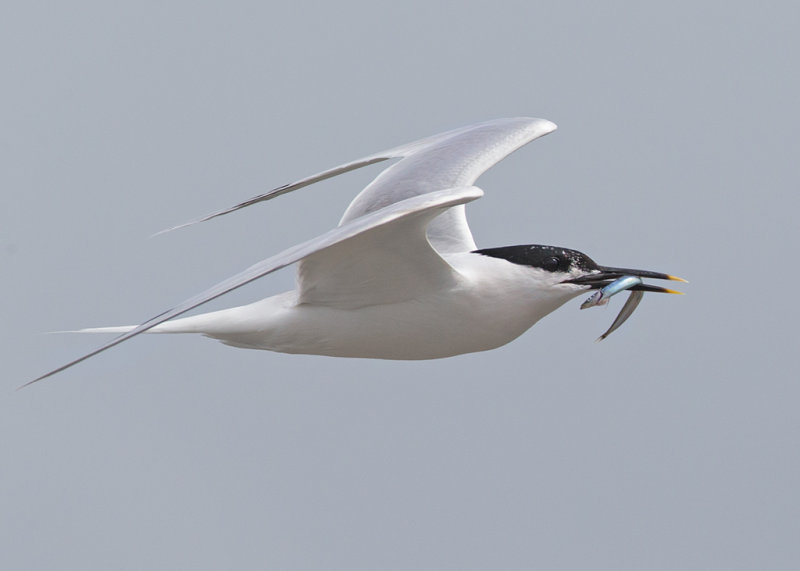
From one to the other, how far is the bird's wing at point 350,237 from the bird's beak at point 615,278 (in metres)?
0.96

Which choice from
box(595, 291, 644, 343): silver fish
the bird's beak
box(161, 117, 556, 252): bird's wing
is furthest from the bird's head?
box(161, 117, 556, 252): bird's wing

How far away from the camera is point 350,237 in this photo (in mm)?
6680

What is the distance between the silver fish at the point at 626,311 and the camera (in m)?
8.31

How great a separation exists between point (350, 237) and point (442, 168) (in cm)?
216

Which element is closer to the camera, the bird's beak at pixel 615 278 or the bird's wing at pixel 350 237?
the bird's wing at pixel 350 237

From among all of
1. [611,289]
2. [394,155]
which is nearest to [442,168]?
[394,155]

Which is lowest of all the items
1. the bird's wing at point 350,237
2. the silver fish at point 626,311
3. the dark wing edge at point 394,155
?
the silver fish at point 626,311

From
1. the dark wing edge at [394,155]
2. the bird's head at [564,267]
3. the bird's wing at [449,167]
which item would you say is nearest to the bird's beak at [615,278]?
the bird's head at [564,267]

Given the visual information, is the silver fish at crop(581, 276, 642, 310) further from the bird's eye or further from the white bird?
the bird's eye

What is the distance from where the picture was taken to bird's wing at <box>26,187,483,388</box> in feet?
20.9

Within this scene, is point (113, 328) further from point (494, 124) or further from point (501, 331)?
point (494, 124)

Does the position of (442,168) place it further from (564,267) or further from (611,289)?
(611,289)

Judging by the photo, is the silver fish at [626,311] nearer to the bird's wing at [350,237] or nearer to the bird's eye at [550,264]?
the bird's eye at [550,264]

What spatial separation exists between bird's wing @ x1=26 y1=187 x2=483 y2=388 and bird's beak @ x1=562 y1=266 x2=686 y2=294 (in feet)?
3.15
